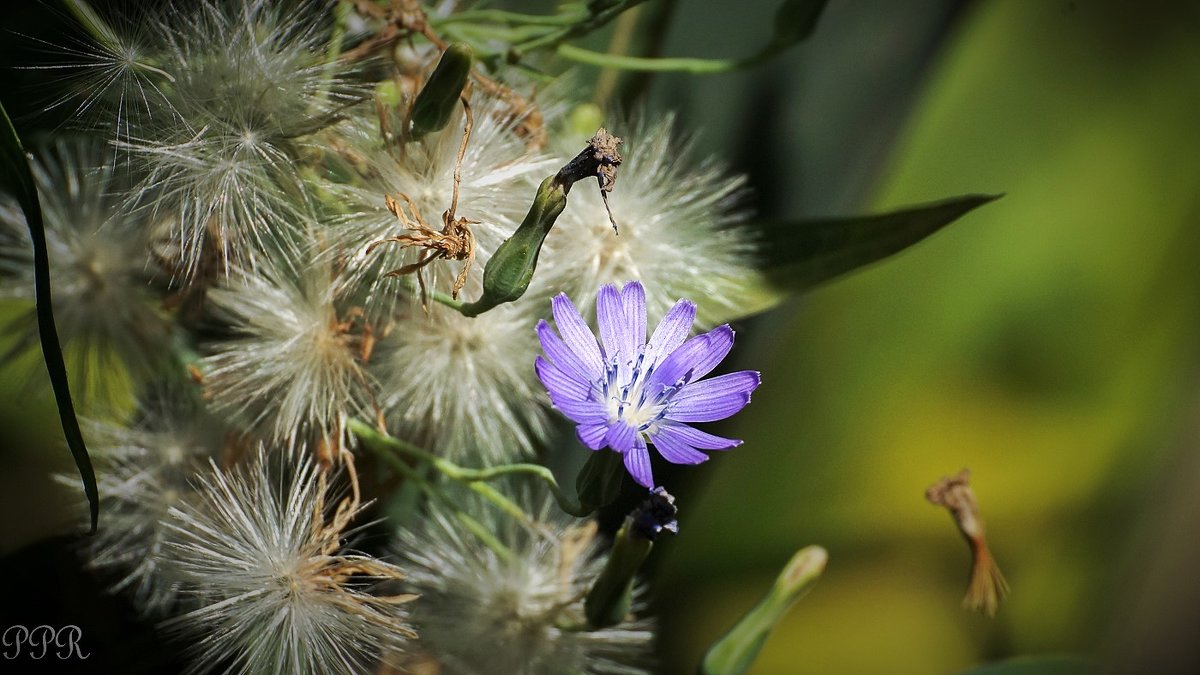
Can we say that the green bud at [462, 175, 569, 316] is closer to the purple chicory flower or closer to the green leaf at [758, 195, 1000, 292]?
the purple chicory flower

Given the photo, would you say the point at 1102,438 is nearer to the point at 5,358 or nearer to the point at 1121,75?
the point at 1121,75

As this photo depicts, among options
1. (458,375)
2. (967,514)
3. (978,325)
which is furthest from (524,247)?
(978,325)

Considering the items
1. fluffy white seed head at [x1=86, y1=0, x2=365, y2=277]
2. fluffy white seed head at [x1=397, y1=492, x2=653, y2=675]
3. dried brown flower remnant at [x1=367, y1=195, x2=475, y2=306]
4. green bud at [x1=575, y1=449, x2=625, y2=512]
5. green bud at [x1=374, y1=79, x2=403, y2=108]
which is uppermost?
green bud at [x1=374, y1=79, x2=403, y2=108]

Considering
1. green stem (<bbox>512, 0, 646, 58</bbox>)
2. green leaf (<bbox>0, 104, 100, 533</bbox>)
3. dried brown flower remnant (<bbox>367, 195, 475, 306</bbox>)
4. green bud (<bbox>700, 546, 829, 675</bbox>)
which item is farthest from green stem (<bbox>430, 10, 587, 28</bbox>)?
green bud (<bbox>700, 546, 829, 675</bbox>)

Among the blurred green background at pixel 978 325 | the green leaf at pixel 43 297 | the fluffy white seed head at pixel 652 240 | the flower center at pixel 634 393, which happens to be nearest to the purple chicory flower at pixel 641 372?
the flower center at pixel 634 393

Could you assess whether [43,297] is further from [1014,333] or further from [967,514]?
[1014,333]

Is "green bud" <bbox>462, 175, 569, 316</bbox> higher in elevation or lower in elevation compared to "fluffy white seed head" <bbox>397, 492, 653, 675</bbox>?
higher

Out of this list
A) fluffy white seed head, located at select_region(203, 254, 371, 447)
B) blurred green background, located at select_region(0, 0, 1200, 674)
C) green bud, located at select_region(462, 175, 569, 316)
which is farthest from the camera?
blurred green background, located at select_region(0, 0, 1200, 674)
